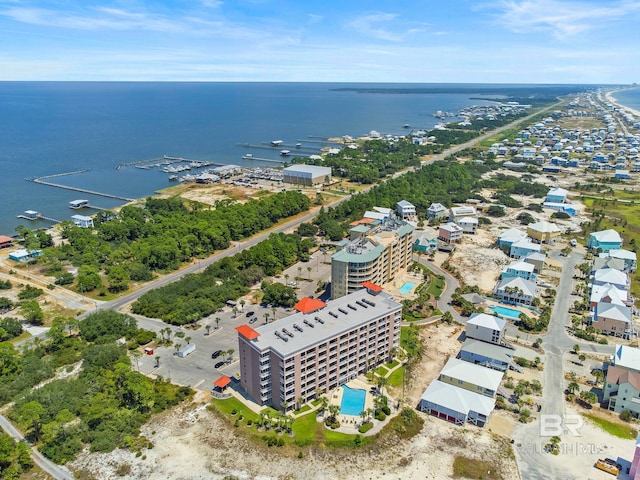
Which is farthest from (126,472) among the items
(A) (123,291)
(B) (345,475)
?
(A) (123,291)

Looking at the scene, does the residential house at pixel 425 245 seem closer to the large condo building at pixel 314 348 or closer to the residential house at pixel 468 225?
the residential house at pixel 468 225

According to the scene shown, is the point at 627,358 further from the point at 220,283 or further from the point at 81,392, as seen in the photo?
the point at 81,392

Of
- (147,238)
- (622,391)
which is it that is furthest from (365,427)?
(147,238)

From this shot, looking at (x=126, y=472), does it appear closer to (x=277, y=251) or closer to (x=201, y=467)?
(x=201, y=467)

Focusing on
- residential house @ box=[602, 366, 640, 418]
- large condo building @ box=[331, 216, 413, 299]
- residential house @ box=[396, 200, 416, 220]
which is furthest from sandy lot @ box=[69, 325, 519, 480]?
residential house @ box=[396, 200, 416, 220]

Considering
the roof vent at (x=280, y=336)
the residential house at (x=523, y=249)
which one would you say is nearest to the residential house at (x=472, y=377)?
the roof vent at (x=280, y=336)
